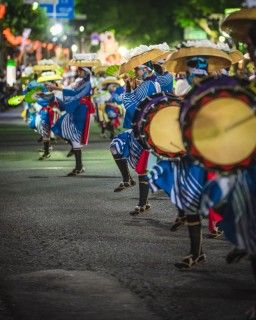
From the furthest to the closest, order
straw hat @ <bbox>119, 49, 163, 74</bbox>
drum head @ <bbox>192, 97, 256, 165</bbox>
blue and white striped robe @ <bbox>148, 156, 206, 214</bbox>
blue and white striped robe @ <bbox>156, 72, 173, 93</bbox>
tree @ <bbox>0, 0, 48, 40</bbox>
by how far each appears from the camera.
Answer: tree @ <bbox>0, 0, 48, 40</bbox> < blue and white striped robe @ <bbox>156, 72, 173, 93</bbox> < straw hat @ <bbox>119, 49, 163, 74</bbox> < blue and white striped robe @ <bbox>148, 156, 206, 214</bbox> < drum head @ <bbox>192, 97, 256, 165</bbox>

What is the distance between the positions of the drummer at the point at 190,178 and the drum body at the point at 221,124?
4.85ft

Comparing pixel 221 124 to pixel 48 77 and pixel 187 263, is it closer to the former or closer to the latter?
pixel 187 263

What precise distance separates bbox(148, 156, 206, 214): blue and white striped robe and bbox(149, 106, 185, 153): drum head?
0.18 m

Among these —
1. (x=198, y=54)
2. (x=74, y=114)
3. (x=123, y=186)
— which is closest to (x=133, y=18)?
(x=74, y=114)

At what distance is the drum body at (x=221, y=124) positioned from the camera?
6.70m

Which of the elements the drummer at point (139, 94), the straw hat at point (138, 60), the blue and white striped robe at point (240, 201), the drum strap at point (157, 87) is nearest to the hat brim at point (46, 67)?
the drummer at point (139, 94)

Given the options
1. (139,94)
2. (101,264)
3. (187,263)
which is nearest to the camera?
(187,263)

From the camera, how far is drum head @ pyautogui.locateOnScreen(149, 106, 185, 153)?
8.80 metres

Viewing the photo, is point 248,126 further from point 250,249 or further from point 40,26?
point 40,26

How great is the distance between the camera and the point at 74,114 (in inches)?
664

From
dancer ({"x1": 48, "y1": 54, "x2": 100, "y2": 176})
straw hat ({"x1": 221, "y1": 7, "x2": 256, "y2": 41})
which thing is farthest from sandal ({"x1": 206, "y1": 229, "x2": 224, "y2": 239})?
dancer ({"x1": 48, "y1": 54, "x2": 100, "y2": 176})

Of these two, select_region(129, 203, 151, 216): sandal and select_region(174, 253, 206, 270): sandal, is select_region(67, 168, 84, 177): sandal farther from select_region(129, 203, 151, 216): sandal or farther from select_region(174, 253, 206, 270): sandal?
select_region(174, 253, 206, 270): sandal

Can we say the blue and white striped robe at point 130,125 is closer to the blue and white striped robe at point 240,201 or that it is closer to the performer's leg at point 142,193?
the performer's leg at point 142,193

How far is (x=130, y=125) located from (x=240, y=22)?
15.5ft
